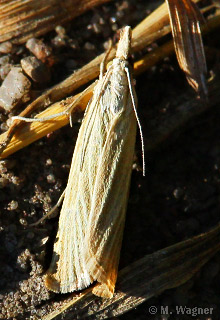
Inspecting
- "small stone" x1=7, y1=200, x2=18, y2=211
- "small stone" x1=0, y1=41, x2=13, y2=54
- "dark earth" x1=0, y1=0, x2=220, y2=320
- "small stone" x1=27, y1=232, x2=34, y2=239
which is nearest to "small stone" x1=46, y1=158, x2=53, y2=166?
"dark earth" x1=0, y1=0, x2=220, y2=320

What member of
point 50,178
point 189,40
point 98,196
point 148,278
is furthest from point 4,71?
point 148,278

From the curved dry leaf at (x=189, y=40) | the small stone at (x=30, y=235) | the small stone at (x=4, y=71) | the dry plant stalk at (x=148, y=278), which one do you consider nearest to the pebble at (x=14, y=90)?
the small stone at (x=4, y=71)

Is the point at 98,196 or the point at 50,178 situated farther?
the point at 50,178

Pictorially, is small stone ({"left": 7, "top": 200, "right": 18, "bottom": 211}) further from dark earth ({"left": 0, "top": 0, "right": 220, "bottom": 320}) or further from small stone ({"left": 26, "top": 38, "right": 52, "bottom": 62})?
small stone ({"left": 26, "top": 38, "right": 52, "bottom": 62})

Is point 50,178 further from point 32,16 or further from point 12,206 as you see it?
point 32,16

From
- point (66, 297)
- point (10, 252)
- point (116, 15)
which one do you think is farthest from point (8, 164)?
point (116, 15)
